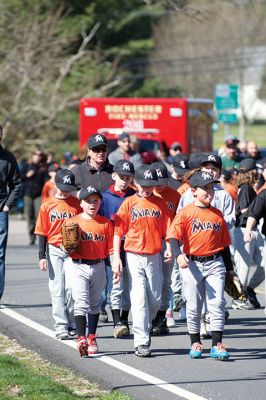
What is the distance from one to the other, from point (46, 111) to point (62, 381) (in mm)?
28813

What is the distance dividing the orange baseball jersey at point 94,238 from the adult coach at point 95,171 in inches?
64.5

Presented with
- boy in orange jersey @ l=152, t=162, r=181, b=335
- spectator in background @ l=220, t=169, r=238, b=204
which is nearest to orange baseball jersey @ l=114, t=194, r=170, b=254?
boy in orange jersey @ l=152, t=162, r=181, b=335

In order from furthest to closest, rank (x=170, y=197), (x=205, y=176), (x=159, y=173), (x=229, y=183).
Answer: (x=229, y=183)
(x=170, y=197)
(x=159, y=173)
(x=205, y=176)

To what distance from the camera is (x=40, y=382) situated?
8.64 metres

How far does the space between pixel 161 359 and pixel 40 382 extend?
1676 mm

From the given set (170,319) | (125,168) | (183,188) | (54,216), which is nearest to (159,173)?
(125,168)

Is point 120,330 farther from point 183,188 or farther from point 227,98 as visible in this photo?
point 227,98

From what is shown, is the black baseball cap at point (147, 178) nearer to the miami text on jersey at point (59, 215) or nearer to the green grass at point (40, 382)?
the miami text on jersey at point (59, 215)

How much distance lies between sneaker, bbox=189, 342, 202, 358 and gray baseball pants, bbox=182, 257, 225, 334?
123mm

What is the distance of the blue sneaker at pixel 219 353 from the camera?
988cm

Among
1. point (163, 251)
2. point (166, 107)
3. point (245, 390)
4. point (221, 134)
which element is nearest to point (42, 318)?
point (163, 251)

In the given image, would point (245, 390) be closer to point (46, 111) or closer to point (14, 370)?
point (14, 370)

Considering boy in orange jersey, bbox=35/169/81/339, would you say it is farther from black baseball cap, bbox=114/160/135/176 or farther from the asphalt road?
black baseball cap, bbox=114/160/135/176

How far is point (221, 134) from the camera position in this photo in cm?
9262
